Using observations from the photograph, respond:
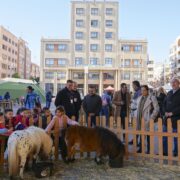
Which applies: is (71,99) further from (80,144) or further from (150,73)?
(150,73)

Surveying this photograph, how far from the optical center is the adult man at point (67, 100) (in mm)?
8044

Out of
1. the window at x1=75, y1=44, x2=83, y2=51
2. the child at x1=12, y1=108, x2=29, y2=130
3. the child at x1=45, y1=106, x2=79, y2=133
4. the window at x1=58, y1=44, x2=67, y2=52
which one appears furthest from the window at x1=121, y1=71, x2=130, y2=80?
the child at x1=12, y1=108, x2=29, y2=130

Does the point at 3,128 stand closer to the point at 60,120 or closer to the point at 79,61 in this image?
the point at 60,120

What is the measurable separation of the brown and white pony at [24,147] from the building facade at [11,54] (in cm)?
9267

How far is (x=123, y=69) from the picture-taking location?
6806cm

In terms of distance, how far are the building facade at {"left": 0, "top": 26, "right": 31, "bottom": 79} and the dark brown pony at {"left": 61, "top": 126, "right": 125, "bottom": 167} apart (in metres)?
92.3

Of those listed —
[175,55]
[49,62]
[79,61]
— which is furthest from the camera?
[175,55]

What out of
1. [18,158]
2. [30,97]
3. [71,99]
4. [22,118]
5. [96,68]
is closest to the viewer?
[18,158]

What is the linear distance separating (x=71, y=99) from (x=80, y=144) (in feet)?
6.30

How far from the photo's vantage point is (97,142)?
6488 millimetres

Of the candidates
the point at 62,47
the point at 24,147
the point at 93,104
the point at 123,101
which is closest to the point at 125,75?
the point at 62,47

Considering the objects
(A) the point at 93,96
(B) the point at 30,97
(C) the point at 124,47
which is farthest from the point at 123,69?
(A) the point at 93,96

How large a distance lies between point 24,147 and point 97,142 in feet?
5.67

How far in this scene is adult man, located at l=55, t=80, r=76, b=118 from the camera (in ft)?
26.4
